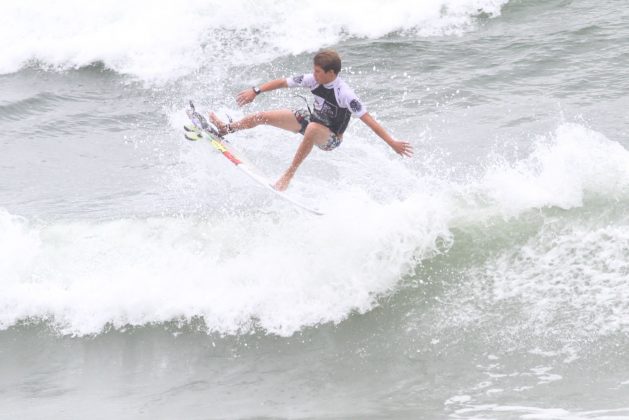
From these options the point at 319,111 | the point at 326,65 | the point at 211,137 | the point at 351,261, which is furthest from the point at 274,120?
the point at 351,261

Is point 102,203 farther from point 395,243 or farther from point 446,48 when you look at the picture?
point 446,48

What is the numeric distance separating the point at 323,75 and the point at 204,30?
351 inches

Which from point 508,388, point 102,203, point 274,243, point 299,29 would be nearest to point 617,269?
point 508,388

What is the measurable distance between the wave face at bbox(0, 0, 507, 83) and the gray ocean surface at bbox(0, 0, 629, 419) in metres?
2.13

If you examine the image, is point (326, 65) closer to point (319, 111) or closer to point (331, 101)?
point (331, 101)

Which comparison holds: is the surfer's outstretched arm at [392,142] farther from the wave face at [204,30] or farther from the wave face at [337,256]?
the wave face at [204,30]

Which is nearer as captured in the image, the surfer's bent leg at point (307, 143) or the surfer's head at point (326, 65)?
the surfer's head at point (326, 65)

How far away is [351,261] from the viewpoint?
7480 mm

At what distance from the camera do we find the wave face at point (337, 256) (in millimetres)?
7230

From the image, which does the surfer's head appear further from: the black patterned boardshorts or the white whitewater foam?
the white whitewater foam

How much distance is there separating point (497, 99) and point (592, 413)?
22.8 ft

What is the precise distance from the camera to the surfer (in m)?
7.46

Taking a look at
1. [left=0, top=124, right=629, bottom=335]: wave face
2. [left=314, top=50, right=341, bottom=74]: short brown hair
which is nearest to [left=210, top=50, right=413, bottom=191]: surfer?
[left=314, top=50, right=341, bottom=74]: short brown hair

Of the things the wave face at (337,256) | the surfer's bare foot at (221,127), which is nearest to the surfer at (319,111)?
the surfer's bare foot at (221,127)
